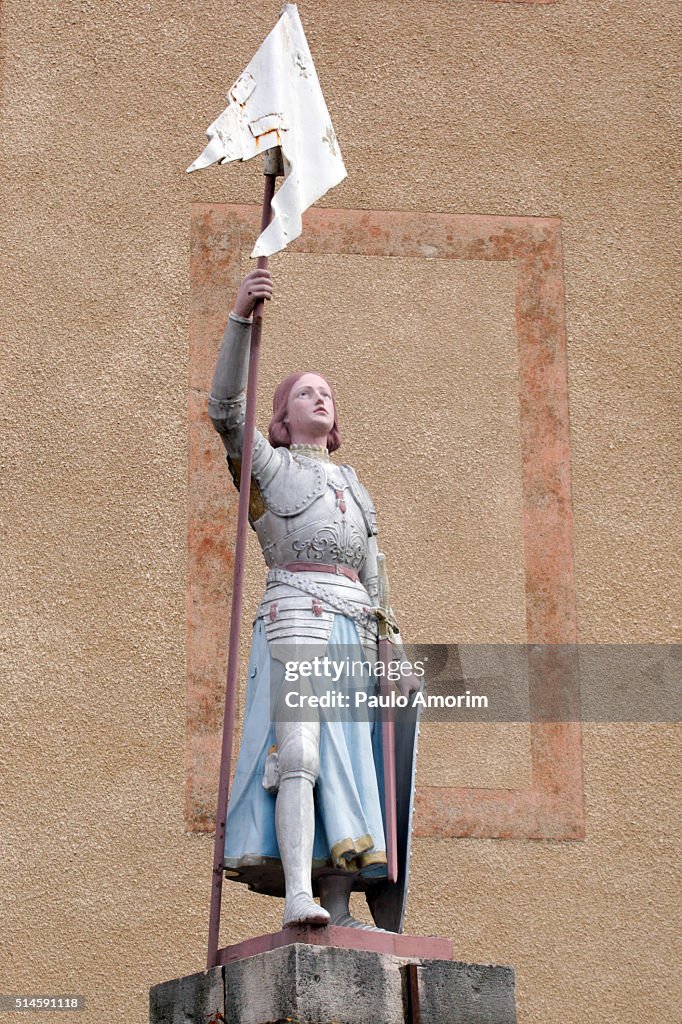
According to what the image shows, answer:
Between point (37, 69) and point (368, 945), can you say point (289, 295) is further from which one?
point (368, 945)

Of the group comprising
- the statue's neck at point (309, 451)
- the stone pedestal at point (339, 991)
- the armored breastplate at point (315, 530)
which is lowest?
the stone pedestal at point (339, 991)

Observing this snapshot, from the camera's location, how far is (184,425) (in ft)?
24.7

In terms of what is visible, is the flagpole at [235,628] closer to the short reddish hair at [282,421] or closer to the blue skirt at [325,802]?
the blue skirt at [325,802]

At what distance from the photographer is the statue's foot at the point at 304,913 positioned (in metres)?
4.93

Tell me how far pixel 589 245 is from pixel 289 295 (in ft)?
3.78

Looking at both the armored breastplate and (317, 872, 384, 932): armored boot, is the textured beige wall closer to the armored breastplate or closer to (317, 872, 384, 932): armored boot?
(317, 872, 384, 932): armored boot

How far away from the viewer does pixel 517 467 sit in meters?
7.70

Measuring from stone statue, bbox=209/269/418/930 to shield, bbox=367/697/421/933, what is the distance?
0.16 feet

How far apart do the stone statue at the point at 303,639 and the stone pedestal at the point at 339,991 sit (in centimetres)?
12

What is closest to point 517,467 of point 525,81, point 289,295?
point 289,295

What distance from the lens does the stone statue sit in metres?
5.16
